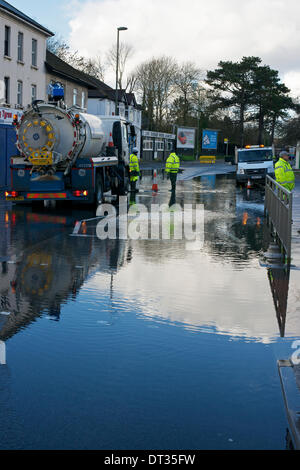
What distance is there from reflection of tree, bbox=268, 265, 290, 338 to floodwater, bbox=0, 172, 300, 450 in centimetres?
2

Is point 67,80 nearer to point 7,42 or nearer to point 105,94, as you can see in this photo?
point 7,42

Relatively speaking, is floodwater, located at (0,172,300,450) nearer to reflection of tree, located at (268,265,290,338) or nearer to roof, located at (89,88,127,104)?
reflection of tree, located at (268,265,290,338)

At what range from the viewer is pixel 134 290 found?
28.5ft

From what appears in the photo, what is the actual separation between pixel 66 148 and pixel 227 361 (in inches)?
568

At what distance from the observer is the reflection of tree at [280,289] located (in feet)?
24.2

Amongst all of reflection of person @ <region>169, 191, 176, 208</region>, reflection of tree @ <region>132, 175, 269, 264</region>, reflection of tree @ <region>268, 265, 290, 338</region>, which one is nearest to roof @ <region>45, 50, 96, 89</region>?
reflection of person @ <region>169, 191, 176, 208</region>

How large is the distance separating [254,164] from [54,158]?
1851 cm

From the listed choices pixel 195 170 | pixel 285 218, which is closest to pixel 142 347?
pixel 285 218

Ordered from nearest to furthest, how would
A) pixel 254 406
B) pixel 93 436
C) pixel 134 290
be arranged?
pixel 93 436, pixel 254 406, pixel 134 290

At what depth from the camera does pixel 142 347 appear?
6.17 m

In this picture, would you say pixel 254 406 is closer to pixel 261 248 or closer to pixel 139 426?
pixel 139 426

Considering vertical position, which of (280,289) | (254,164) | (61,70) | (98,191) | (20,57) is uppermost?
(61,70)

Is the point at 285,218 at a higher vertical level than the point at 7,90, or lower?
lower
